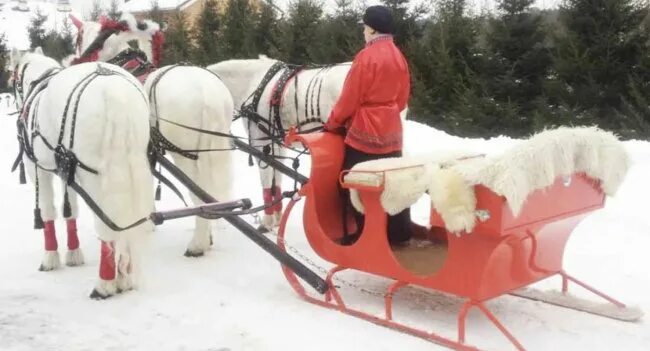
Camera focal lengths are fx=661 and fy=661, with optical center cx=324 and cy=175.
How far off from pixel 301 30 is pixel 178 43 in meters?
5.88

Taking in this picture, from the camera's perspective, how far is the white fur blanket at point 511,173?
355 centimetres

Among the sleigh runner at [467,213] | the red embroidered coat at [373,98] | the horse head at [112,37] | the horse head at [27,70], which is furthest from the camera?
the horse head at [112,37]

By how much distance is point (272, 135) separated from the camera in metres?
7.11

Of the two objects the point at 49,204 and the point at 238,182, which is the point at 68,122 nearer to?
the point at 49,204

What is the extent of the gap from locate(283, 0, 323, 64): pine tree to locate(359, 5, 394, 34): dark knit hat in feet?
39.3

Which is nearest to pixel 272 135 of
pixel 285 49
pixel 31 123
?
pixel 31 123

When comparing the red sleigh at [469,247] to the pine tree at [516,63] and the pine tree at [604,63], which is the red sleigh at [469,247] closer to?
the pine tree at [604,63]

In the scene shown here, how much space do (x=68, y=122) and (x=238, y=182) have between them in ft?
17.4

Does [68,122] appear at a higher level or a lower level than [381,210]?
higher

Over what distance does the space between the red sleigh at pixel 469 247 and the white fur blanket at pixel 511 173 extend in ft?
0.28

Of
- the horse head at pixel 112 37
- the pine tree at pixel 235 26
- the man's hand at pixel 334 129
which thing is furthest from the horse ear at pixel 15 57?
the pine tree at pixel 235 26

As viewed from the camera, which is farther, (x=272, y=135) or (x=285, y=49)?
(x=285, y=49)

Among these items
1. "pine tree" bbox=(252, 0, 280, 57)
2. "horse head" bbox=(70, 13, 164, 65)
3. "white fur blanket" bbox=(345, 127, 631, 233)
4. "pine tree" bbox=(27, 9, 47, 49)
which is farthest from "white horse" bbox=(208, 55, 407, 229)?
"pine tree" bbox=(27, 9, 47, 49)

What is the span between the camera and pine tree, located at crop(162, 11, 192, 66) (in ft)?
67.7
